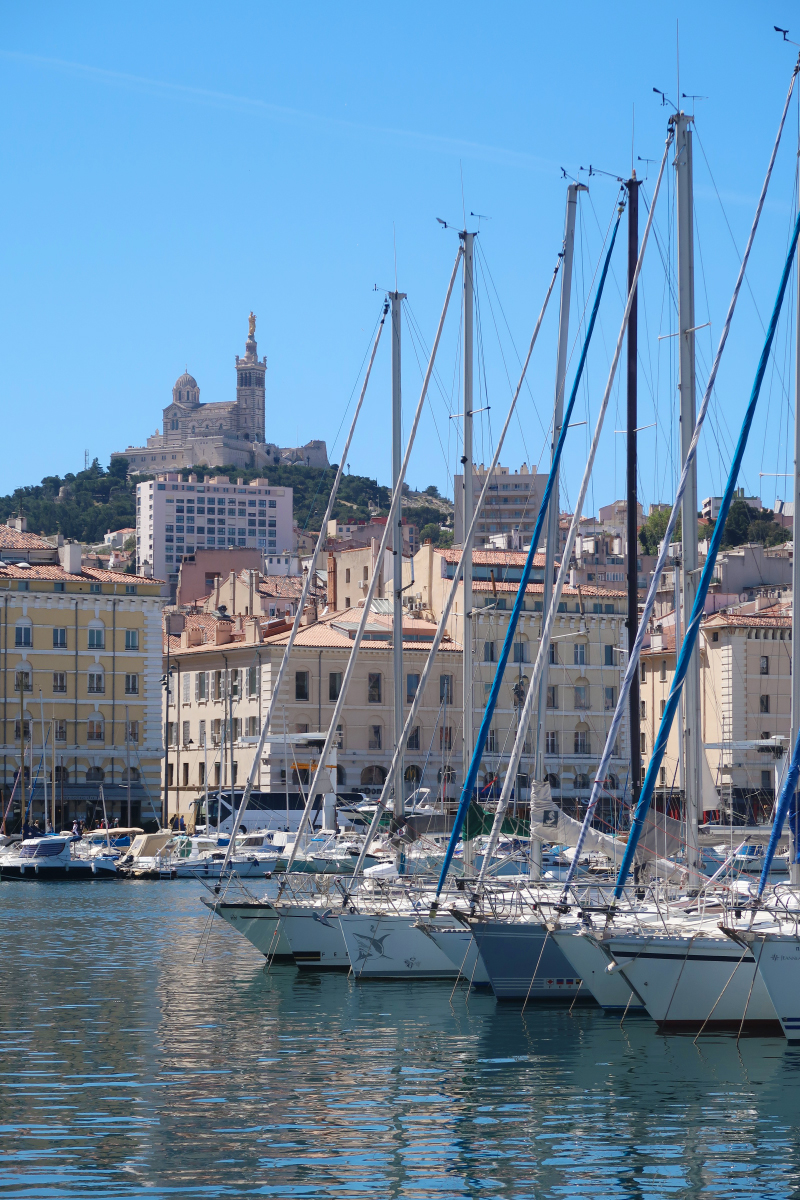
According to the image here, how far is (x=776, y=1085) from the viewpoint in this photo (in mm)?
20312

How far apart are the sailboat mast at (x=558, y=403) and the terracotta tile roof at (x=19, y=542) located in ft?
212

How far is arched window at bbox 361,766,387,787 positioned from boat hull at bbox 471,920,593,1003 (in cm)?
5991

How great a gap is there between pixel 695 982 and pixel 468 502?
12.9 meters

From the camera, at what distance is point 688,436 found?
27.1m

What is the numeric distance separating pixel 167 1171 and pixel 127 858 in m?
56.0

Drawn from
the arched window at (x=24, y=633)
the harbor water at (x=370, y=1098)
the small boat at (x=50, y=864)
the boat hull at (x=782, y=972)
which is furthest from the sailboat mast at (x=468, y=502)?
the arched window at (x=24, y=633)

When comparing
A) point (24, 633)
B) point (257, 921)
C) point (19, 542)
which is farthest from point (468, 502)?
point (19, 542)

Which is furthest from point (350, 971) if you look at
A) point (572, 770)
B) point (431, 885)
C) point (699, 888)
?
point (572, 770)

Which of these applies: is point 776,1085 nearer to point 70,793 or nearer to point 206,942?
point 206,942

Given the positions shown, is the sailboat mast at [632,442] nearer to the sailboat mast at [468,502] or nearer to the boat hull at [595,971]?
the sailboat mast at [468,502]

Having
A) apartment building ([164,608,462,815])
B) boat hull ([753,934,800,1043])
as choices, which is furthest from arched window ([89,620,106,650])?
boat hull ([753,934,800,1043])

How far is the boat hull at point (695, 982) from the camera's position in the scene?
883 inches

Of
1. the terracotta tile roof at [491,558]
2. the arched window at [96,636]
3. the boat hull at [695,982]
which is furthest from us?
the arched window at [96,636]

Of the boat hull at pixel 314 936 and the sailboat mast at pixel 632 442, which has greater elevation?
the sailboat mast at pixel 632 442
